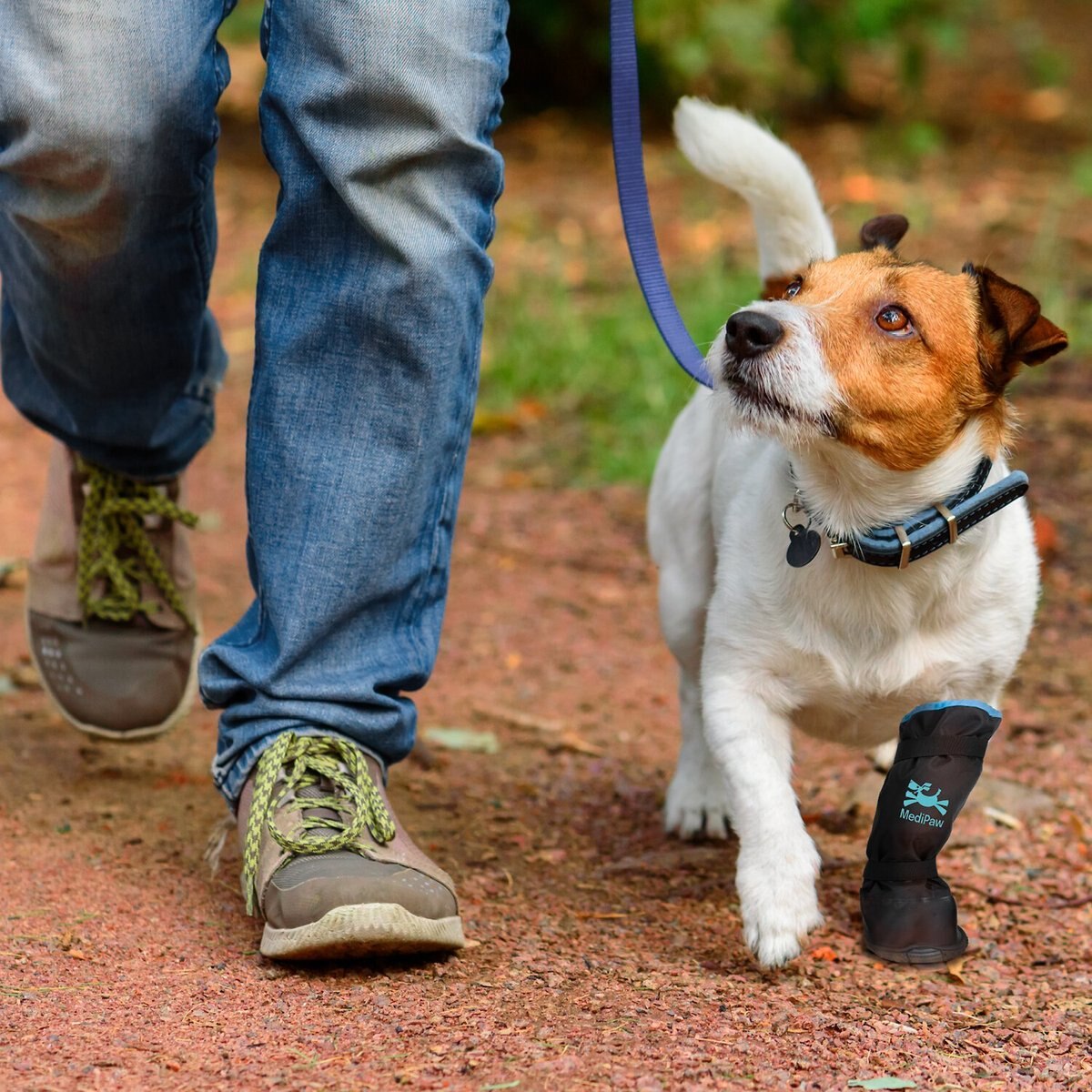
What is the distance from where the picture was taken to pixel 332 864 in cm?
241

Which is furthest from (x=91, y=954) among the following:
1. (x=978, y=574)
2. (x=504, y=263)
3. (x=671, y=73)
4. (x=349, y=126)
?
(x=671, y=73)

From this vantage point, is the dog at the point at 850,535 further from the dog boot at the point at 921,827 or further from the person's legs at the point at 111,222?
the person's legs at the point at 111,222

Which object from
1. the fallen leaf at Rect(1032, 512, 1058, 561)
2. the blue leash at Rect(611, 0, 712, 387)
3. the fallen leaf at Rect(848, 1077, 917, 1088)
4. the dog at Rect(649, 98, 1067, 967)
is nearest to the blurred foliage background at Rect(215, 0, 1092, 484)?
the fallen leaf at Rect(1032, 512, 1058, 561)

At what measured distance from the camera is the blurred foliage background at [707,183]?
248 inches

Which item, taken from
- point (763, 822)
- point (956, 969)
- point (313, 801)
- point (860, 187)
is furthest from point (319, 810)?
point (860, 187)

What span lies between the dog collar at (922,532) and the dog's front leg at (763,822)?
0.93 feet

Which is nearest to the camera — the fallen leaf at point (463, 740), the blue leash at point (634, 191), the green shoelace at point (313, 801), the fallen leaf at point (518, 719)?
the green shoelace at point (313, 801)

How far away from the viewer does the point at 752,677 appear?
2721 millimetres

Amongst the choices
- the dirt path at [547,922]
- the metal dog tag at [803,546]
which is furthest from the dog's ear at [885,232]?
the dirt path at [547,922]

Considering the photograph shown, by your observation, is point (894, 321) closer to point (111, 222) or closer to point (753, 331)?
point (753, 331)

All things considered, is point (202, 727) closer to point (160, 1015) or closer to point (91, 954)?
point (91, 954)

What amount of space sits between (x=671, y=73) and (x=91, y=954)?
7.67m

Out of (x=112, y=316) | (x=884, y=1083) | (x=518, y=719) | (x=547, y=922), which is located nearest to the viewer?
(x=884, y=1083)

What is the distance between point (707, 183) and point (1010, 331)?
640cm
